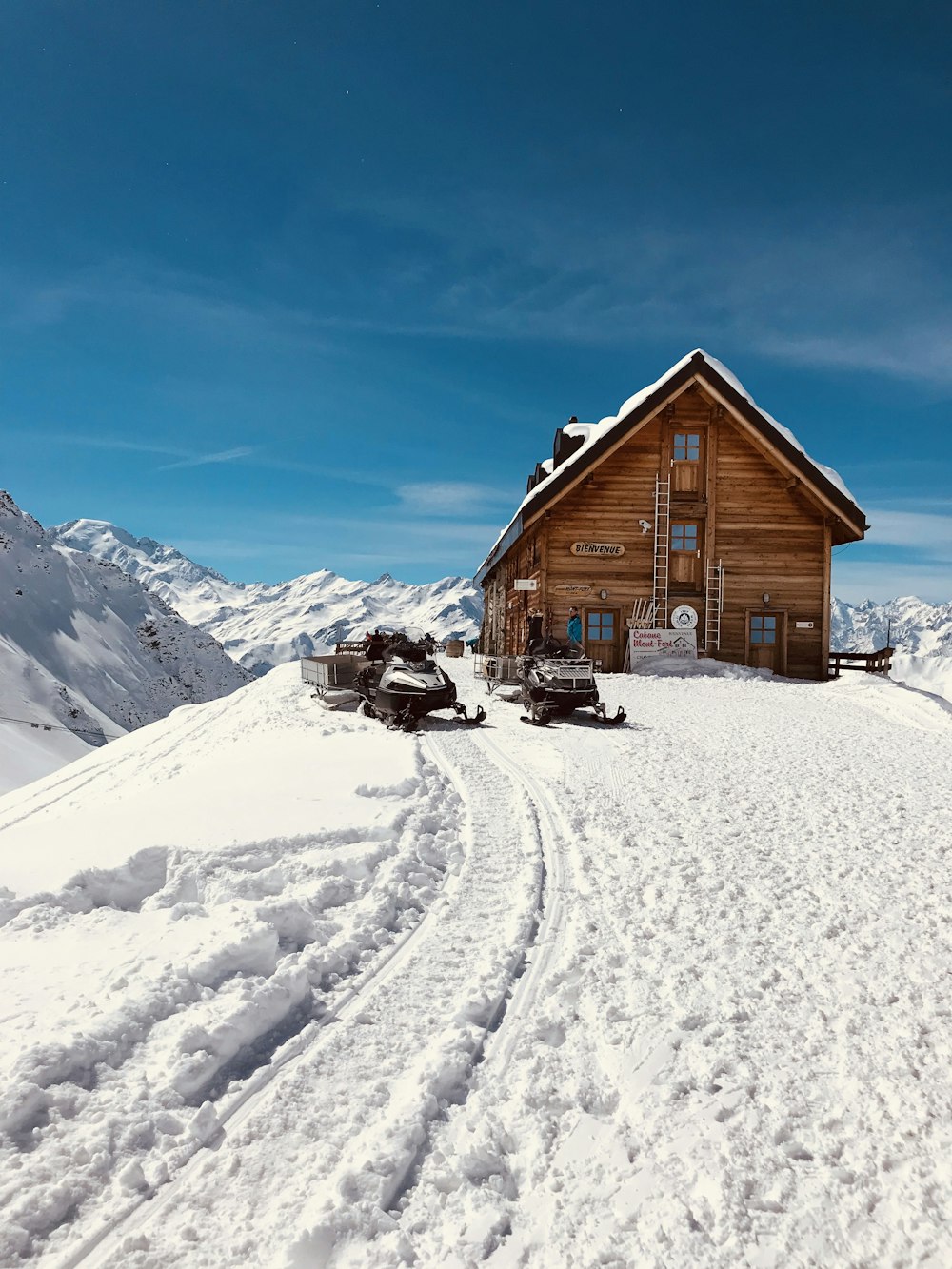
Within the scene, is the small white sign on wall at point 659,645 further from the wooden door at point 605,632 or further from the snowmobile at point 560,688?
the snowmobile at point 560,688

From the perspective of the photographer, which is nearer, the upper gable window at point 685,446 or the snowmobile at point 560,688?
the snowmobile at point 560,688

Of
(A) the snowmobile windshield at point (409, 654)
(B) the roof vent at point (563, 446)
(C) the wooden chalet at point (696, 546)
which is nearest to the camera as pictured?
(A) the snowmobile windshield at point (409, 654)

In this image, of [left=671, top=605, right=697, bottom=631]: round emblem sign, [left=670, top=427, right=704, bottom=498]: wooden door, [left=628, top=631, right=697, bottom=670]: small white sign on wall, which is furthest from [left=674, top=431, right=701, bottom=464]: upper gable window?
[left=628, top=631, right=697, bottom=670]: small white sign on wall

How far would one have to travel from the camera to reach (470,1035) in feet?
11.4

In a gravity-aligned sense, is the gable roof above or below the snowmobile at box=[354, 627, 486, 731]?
above

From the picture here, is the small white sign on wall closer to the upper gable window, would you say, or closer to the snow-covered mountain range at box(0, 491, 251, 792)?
the upper gable window

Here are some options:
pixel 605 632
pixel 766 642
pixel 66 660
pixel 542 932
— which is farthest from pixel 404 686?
pixel 66 660

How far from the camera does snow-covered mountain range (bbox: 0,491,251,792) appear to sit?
375 ft

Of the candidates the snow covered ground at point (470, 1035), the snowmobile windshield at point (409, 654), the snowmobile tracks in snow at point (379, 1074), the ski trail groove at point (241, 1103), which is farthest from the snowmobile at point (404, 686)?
the ski trail groove at point (241, 1103)

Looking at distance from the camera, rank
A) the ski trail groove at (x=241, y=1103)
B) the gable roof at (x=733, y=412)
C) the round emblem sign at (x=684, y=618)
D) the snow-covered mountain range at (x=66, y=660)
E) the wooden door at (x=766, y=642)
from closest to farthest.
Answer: the ski trail groove at (x=241, y=1103), the gable roof at (x=733, y=412), the round emblem sign at (x=684, y=618), the wooden door at (x=766, y=642), the snow-covered mountain range at (x=66, y=660)

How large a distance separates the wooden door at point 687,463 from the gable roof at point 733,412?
52.7 inches

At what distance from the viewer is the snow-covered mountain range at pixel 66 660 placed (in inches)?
4502

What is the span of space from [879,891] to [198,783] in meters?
6.34

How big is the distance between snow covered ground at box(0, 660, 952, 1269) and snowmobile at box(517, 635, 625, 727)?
544 cm
